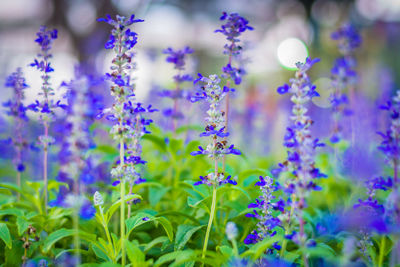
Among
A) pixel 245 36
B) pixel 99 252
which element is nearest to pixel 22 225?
pixel 99 252

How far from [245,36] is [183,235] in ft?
51.9

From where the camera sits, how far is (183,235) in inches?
126

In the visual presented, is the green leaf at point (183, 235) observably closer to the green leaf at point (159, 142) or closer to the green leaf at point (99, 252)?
the green leaf at point (99, 252)

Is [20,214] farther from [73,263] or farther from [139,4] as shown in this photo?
[139,4]

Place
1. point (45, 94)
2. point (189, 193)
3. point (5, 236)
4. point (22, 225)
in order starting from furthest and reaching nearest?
point (189, 193) → point (45, 94) → point (22, 225) → point (5, 236)

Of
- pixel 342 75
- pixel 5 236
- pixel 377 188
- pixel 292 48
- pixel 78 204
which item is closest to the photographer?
pixel 78 204

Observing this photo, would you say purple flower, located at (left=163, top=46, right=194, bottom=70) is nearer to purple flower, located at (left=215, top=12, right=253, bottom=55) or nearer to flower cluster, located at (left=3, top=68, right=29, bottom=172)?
purple flower, located at (left=215, top=12, right=253, bottom=55)

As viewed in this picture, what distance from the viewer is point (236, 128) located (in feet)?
29.1

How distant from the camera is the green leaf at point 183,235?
308 cm

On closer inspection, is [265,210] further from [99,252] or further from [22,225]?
[22,225]

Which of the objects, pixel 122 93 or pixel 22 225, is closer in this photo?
pixel 122 93

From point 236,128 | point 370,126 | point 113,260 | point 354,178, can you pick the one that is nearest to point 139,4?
point 236,128

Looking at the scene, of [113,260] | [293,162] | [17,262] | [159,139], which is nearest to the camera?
[293,162]

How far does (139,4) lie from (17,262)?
1132cm
